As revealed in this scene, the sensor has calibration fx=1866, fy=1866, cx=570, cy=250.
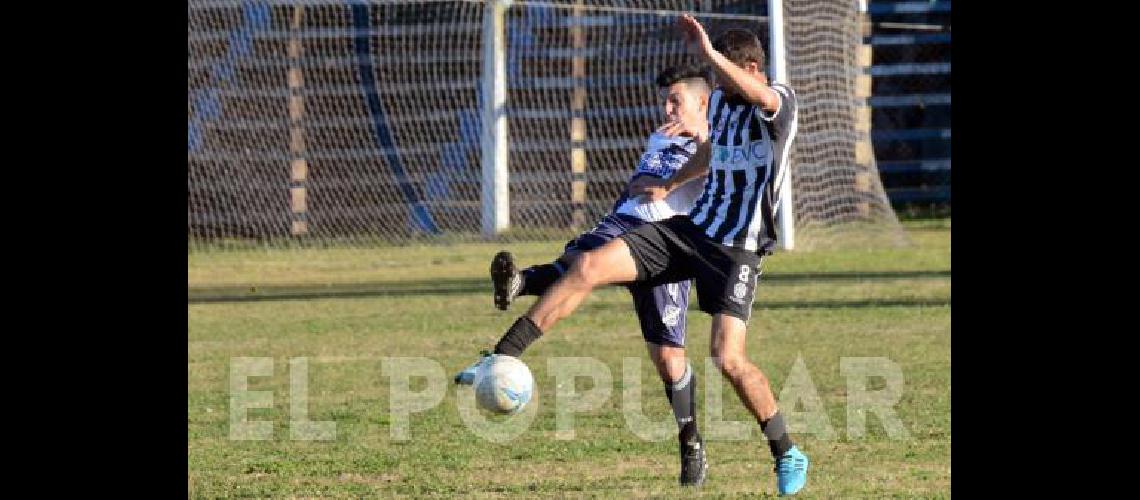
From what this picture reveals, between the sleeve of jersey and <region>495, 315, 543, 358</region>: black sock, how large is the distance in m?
1.36

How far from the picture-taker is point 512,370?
762cm

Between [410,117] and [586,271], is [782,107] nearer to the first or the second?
[586,271]

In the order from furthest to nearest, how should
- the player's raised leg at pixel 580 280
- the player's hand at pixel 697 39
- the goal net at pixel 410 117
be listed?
1. the goal net at pixel 410 117
2. the player's raised leg at pixel 580 280
3. the player's hand at pixel 697 39

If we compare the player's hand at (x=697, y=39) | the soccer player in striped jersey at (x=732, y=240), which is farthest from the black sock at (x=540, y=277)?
the player's hand at (x=697, y=39)

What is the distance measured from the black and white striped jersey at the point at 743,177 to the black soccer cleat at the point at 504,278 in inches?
33.5

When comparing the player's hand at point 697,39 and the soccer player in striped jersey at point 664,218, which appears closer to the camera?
the player's hand at point 697,39

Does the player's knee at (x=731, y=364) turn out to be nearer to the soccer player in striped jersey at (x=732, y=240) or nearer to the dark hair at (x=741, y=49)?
the soccer player in striped jersey at (x=732, y=240)

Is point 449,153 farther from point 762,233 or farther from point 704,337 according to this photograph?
point 762,233

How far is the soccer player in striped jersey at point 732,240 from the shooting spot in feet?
26.8
